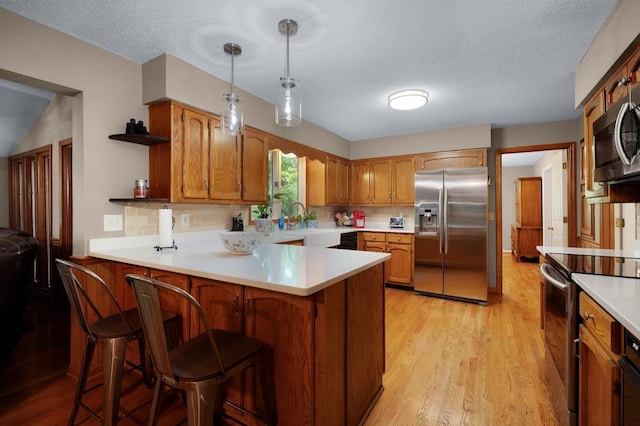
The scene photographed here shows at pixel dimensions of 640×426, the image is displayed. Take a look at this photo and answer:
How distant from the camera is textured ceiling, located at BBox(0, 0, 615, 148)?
1755mm

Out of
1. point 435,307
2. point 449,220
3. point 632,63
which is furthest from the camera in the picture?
point 449,220

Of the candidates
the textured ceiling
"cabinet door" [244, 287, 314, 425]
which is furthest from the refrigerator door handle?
"cabinet door" [244, 287, 314, 425]

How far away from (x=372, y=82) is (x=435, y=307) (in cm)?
267

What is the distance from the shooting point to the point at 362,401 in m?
1.67

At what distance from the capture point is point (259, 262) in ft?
5.47

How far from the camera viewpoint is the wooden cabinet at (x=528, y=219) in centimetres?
678

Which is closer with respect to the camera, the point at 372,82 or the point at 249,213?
the point at 372,82

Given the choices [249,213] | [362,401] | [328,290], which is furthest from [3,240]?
[362,401]

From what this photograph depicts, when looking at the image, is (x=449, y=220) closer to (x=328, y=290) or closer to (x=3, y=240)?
(x=328, y=290)

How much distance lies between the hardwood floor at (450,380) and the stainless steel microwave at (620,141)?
1417mm

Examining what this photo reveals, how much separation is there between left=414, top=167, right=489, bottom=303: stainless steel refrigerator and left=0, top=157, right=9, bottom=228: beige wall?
5.67 metres

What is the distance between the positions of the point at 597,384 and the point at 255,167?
289cm

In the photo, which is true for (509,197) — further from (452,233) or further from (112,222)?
(112,222)

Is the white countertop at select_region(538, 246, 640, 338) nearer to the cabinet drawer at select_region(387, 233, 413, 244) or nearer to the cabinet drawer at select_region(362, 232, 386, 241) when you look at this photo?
the cabinet drawer at select_region(387, 233, 413, 244)
